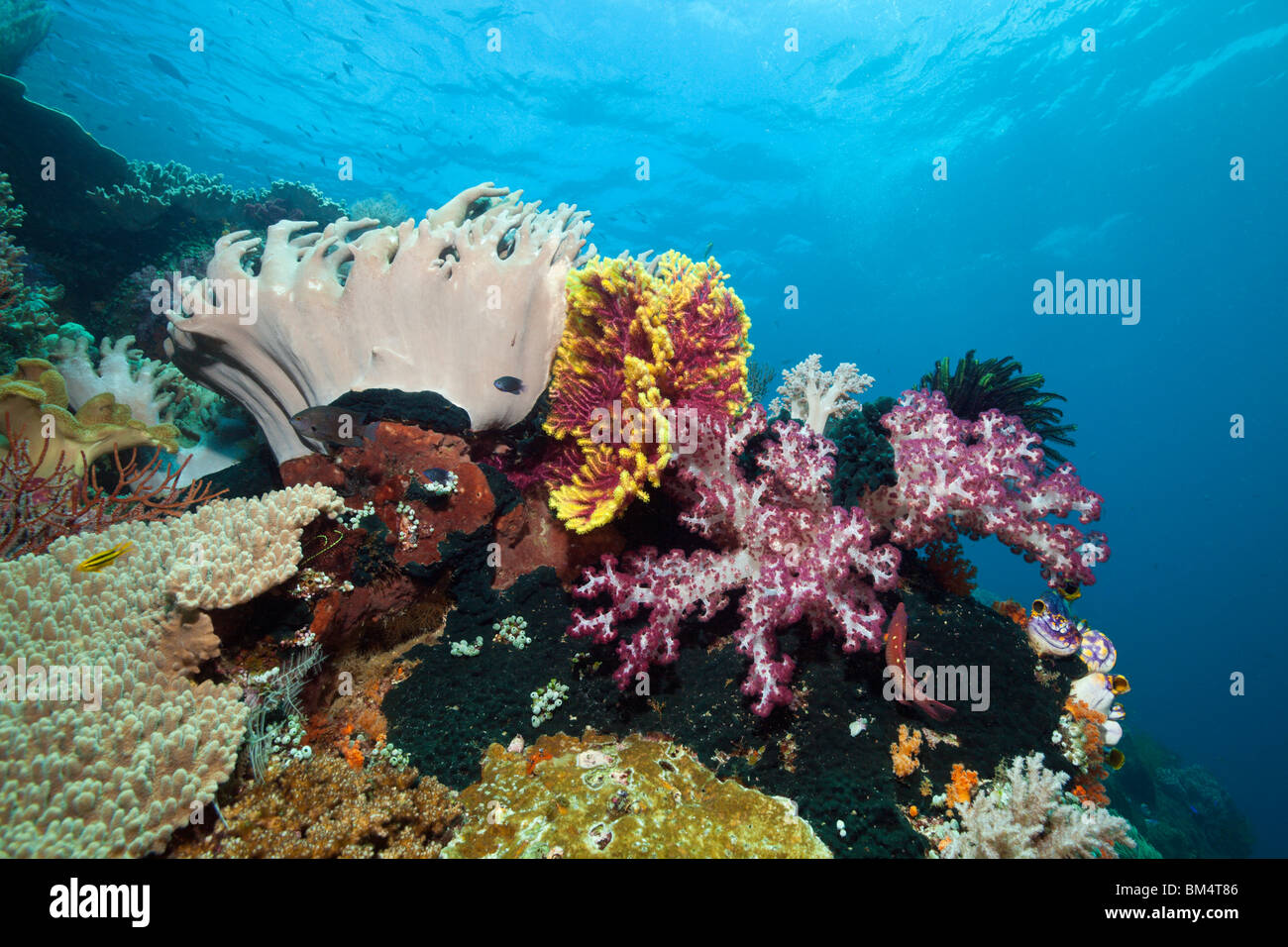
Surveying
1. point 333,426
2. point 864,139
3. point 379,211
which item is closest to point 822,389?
point 333,426

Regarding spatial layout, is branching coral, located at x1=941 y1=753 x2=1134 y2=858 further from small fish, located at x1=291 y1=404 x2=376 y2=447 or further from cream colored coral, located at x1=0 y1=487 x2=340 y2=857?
small fish, located at x1=291 y1=404 x2=376 y2=447

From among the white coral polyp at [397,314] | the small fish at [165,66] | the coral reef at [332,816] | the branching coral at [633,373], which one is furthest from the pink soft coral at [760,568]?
the small fish at [165,66]

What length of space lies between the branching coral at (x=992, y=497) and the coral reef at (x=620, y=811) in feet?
7.42

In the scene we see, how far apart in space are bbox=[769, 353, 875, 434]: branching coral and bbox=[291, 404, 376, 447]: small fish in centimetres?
418

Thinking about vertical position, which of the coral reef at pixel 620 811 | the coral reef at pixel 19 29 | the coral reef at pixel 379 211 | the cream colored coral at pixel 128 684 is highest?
the coral reef at pixel 19 29

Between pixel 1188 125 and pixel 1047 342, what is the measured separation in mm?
42315

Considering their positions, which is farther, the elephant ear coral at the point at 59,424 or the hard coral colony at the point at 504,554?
the elephant ear coral at the point at 59,424

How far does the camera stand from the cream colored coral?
2.20 meters

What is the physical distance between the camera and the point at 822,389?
5191 mm

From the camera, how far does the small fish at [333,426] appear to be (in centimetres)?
388

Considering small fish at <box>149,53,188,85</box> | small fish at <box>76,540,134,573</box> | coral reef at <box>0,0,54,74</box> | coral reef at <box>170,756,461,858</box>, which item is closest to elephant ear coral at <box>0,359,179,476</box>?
small fish at <box>76,540,134,573</box>

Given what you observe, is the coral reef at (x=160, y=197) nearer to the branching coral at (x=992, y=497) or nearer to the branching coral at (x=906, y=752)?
the branching coral at (x=992, y=497)
